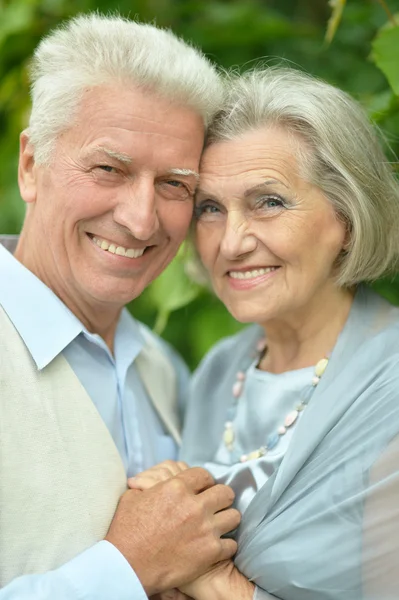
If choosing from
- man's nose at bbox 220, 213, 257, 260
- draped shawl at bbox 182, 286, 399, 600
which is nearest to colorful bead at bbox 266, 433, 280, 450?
draped shawl at bbox 182, 286, 399, 600

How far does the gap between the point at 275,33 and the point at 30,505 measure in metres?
2.17

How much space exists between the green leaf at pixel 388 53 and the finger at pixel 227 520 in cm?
135

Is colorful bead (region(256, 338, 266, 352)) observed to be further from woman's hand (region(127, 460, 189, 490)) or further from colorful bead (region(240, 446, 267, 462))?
woman's hand (region(127, 460, 189, 490))

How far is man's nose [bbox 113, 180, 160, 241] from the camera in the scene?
230cm

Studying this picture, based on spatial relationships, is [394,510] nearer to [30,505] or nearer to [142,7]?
[30,505]

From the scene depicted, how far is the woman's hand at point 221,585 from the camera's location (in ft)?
7.05

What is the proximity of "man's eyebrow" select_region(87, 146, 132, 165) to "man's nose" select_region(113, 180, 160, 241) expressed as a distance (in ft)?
0.28

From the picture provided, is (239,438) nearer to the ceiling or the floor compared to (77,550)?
nearer to the ceiling

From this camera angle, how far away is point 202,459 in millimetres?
2631

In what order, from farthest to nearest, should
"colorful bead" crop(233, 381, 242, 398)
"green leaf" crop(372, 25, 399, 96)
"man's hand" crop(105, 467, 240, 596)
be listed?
"colorful bead" crop(233, 381, 242, 398) → "green leaf" crop(372, 25, 399, 96) → "man's hand" crop(105, 467, 240, 596)

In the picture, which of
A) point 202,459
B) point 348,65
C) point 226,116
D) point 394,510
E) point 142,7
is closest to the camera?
point 394,510

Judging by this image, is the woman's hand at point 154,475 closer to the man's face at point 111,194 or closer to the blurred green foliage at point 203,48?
the man's face at point 111,194

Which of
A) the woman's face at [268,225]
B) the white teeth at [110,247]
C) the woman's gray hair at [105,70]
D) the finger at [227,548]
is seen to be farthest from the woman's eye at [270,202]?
the finger at [227,548]

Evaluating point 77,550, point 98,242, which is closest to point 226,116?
point 98,242
